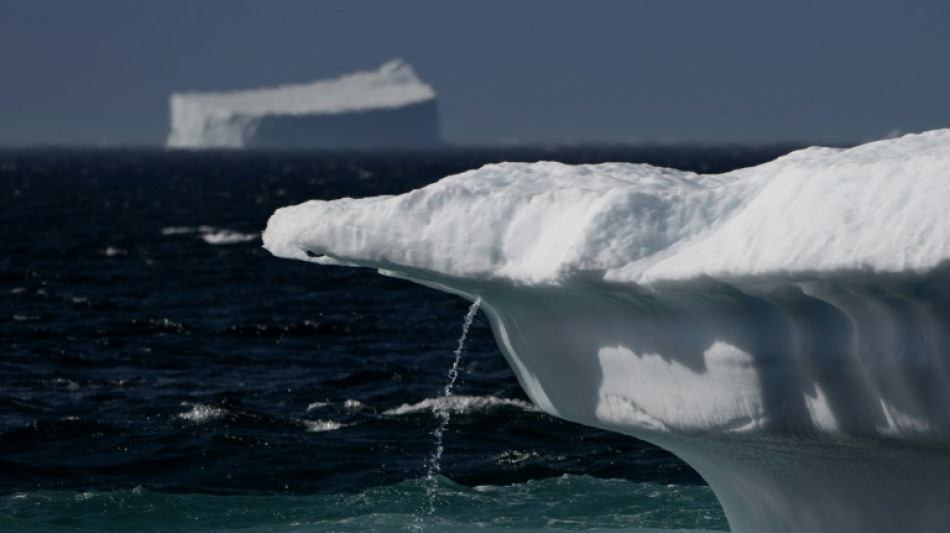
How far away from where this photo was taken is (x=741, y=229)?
6.58 metres

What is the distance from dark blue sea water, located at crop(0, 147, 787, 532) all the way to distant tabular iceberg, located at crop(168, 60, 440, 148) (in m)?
146

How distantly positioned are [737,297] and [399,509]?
6468 mm

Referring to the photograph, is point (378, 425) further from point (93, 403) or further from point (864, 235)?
point (864, 235)

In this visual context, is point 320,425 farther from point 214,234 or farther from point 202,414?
point 214,234

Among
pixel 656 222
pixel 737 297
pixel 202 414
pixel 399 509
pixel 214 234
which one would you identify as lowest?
pixel 214 234

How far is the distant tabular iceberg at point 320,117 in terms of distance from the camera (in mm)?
180500

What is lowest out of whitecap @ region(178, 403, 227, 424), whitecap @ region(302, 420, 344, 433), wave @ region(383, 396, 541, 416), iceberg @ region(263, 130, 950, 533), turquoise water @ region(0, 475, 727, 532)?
whitecap @ region(178, 403, 227, 424)

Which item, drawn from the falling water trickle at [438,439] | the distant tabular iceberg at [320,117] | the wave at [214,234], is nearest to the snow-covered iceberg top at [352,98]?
the distant tabular iceberg at [320,117]

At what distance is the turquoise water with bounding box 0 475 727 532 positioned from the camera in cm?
1190

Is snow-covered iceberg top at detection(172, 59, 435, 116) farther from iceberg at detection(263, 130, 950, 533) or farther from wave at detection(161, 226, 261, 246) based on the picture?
iceberg at detection(263, 130, 950, 533)

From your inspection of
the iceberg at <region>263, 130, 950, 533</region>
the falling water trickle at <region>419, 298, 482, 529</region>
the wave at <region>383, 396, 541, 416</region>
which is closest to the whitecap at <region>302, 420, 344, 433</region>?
the wave at <region>383, 396, 541, 416</region>

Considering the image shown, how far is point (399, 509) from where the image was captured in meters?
12.5

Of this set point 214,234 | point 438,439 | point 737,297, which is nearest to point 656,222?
point 737,297

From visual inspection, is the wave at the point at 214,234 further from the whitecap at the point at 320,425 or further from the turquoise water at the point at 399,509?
the turquoise water at the point at 399,509
